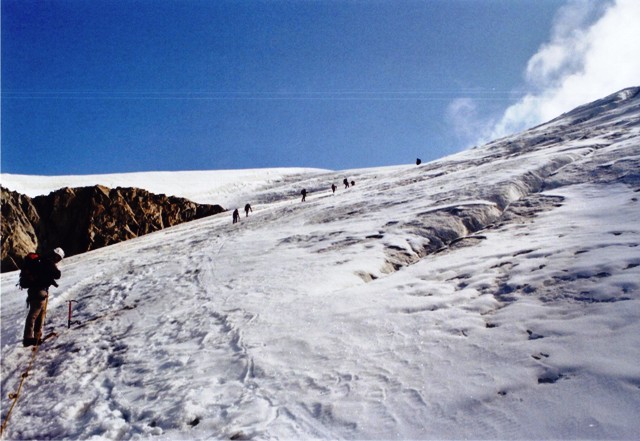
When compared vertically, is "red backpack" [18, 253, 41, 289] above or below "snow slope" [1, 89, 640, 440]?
above

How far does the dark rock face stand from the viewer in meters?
→ 37.2

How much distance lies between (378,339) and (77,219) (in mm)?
39789

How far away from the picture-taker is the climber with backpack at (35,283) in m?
8.18

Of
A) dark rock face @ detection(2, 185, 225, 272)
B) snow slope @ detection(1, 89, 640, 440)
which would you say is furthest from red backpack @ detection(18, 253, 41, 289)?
dark rock face @ detection(2, 185, 225, 272)

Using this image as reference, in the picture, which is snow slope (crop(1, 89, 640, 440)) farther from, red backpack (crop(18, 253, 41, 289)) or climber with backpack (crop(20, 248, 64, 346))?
red backpack (crop(18, 253, 41, 289))

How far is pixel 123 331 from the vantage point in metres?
8.67

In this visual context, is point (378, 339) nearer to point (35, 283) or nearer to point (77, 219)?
point (35, 283)

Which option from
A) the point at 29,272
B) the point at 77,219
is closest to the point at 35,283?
the point at 29,272

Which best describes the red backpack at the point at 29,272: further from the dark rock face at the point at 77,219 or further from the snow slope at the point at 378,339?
the dark rock face at the point at 77,219

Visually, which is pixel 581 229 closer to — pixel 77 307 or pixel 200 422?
pixel 200 422

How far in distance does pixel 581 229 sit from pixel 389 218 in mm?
7276

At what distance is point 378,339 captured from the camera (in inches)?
256

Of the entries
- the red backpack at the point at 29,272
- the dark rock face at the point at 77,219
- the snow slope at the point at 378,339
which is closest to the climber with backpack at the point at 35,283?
the red backpack at the point at 29,272

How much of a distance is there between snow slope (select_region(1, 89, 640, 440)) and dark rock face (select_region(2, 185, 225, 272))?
86.7 ft
